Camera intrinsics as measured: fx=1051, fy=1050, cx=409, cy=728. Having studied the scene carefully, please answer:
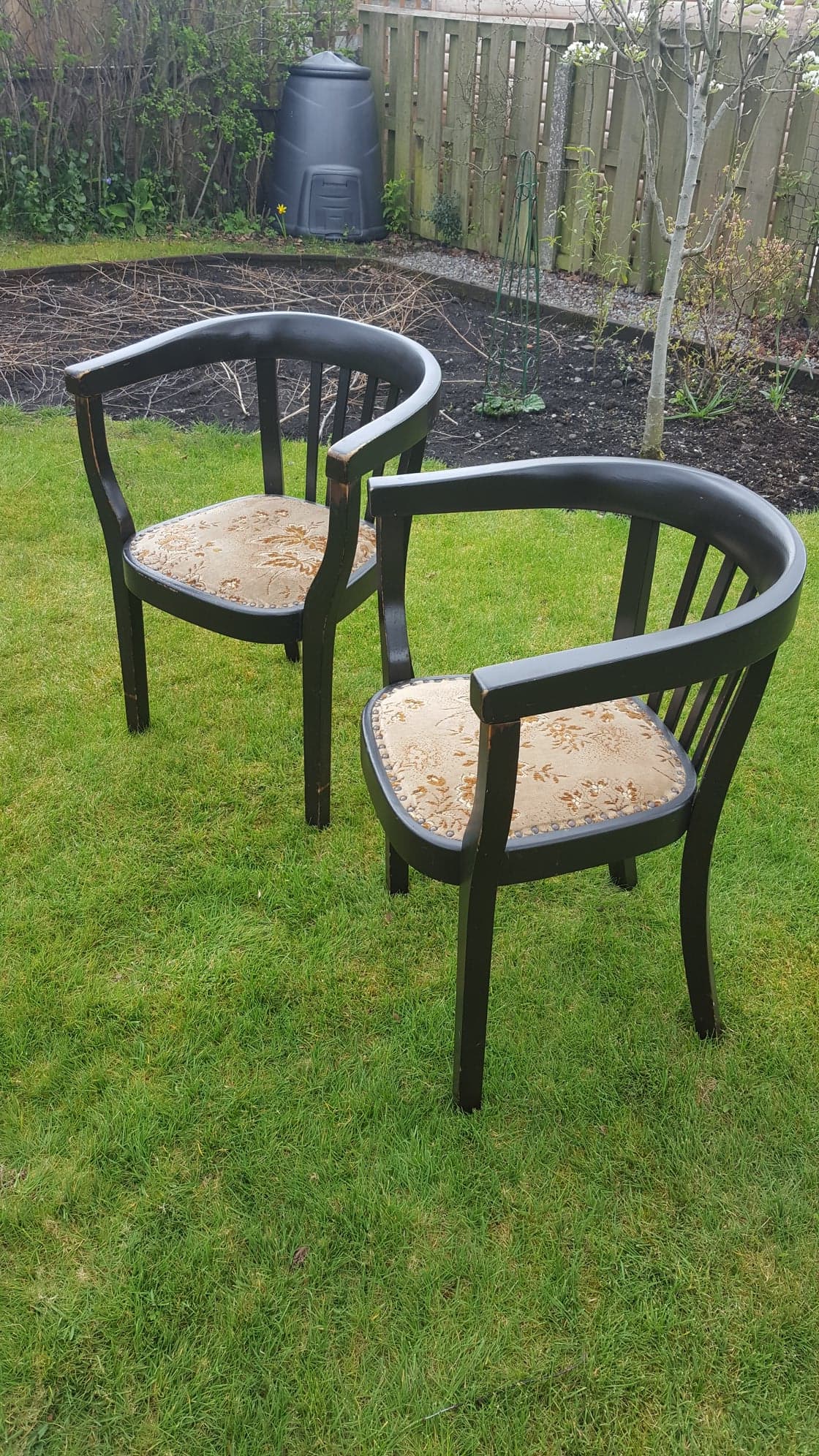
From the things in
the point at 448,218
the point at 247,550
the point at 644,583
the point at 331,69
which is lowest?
the point at 247,550

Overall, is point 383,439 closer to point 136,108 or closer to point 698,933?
point 698,933

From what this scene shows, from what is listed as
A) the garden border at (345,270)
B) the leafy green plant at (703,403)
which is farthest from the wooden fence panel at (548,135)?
the leafy green plant at (703,403)

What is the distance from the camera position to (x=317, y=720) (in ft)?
7.81

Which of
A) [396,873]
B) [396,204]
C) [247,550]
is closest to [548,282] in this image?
[396,204]

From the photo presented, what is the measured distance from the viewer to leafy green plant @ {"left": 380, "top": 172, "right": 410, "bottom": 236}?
7691 mm

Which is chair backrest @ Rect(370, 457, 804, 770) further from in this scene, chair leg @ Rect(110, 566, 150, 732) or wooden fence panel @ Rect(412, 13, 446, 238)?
wooden fence panel @ Rect(412, 13, 446, 238)

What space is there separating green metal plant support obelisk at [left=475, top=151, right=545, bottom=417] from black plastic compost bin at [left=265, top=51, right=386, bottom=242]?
1.96 meters

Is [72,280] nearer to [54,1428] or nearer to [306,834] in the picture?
[306,834]

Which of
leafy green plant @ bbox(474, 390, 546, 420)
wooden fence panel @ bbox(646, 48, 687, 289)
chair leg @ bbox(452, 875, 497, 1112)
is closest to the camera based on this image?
chair leg @ bbox(452, 875, 497, 1112)

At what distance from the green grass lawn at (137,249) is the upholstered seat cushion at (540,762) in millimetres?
5590

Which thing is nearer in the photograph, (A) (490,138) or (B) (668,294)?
(B) (668,294)

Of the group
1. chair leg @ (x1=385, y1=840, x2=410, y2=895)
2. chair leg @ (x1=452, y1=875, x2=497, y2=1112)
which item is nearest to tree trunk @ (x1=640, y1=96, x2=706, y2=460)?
chair leg @ (x1=385, y1=840, x2=410, y2=895)

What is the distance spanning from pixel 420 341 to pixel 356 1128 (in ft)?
15.4

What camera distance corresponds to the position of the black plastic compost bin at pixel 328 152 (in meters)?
7.33
